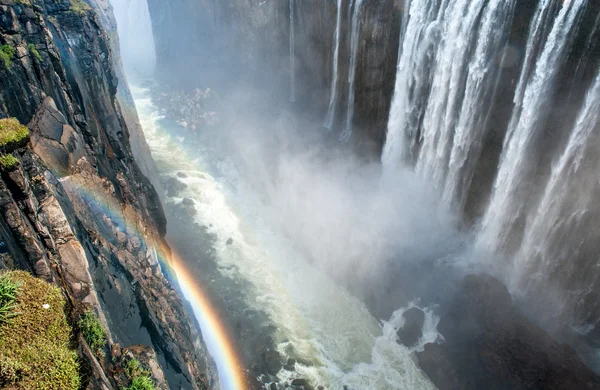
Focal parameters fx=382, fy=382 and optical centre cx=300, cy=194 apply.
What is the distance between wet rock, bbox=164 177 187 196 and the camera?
113 feet

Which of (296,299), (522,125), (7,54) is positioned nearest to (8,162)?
(7,54)

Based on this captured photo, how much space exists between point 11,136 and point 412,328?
21165 millimetres

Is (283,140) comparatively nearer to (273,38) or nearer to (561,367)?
(273,38)

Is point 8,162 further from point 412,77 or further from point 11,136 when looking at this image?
point 412,77

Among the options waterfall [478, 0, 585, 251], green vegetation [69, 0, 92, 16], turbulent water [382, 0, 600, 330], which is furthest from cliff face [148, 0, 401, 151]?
green vegetation [69, 0, 92, 16]

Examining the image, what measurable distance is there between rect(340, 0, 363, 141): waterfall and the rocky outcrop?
1653cm

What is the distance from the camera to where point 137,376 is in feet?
33.2

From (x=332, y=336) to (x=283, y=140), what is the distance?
20.5 metres

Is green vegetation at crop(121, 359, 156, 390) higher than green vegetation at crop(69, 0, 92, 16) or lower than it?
lower

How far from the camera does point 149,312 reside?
15188 millimetres

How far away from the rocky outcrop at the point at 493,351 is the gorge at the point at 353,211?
0.09m

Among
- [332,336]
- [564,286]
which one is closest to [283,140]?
[332,336]

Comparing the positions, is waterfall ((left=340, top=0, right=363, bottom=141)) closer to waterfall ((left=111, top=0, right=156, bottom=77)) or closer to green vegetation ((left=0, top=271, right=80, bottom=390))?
green vegetation ((left=0, top=271, right=80, bottom=390))

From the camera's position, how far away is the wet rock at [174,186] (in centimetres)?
3441
